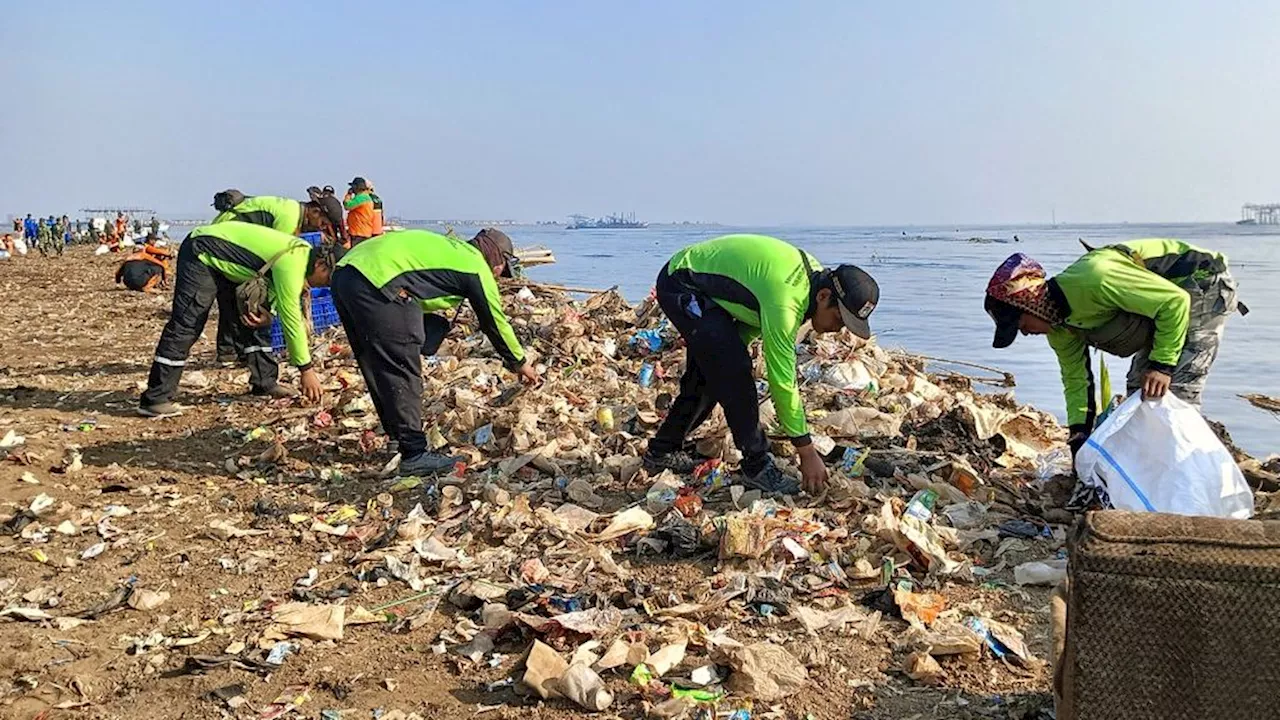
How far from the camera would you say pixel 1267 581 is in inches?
72.1

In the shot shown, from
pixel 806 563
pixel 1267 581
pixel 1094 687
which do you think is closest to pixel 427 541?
pixel 806 563

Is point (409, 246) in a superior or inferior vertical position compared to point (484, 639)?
superior

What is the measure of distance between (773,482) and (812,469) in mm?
358

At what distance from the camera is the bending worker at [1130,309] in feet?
12.7

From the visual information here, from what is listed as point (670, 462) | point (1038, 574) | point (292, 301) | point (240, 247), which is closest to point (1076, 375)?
point (1038, 574)

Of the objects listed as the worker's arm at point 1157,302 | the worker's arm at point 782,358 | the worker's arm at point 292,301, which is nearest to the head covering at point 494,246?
the worker's arm at point 292,301

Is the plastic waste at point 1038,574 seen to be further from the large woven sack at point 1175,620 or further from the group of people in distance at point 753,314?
the large woven sack at point 1175,620

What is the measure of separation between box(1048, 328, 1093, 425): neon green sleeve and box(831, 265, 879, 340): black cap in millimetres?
946

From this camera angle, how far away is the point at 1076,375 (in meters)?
4.38

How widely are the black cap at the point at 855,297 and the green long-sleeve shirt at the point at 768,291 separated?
17 centimetres

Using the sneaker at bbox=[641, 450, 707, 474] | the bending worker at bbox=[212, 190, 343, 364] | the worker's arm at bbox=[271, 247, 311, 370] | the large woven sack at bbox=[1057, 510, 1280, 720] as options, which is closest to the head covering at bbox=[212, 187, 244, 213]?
the bending worker at bbox=[212, 190, 343, 364]

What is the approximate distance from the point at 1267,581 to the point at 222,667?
294 cm

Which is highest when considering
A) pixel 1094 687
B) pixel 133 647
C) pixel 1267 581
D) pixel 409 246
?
pixel 409 246

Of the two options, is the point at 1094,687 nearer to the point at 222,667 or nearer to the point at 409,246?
the point at 222,667
